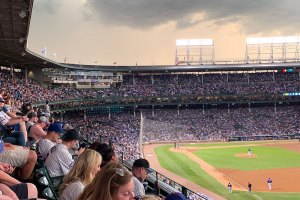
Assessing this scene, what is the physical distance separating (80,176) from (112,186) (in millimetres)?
1386

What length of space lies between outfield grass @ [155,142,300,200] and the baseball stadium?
114mm

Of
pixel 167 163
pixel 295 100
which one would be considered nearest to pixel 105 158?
pixel 167 163

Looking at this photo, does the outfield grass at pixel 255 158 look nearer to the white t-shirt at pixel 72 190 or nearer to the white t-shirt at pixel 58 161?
the white t-shirt at pixel 58 161

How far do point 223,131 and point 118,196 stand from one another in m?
64.4

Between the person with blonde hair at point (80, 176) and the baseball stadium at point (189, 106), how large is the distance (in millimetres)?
15431

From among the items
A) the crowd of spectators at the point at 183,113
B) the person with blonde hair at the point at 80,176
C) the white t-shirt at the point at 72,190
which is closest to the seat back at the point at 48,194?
the person with blonde hair at the point at 80,176

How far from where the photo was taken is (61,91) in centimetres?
6094

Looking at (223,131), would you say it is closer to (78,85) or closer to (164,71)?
(164,71)

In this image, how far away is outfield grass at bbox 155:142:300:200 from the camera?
27078 mm

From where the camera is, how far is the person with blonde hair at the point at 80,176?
175 inches

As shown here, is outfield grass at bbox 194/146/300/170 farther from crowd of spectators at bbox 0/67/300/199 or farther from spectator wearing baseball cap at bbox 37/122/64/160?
spectator wearing baseball cap at bbox 37/122/64/160

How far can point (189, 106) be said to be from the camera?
7506 centimetres

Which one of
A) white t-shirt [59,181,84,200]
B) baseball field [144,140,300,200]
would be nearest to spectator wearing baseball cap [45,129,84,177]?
white t-shirt [59,181,84,200]

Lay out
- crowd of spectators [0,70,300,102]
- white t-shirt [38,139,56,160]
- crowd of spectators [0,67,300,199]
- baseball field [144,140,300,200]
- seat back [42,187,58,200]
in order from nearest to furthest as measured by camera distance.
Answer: seat back [42,187,58,200]
white t-shirt [38,139,56,160]
baseball field [144,140,300,200]
crowd of spectators [0,67,300,199]
crowd of spectators [0,70,300,102]
